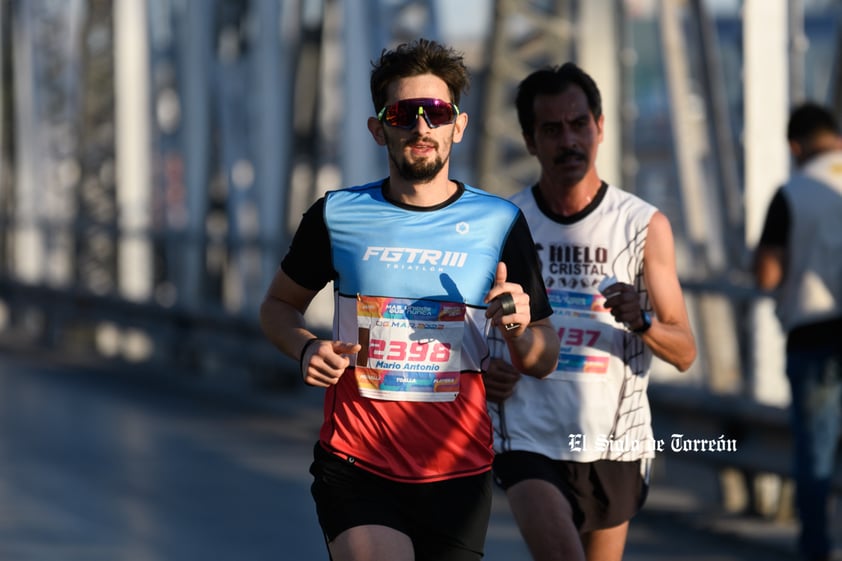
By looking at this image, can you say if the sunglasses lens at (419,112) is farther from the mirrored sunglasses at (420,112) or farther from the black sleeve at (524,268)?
the black sleeve at (524,268)

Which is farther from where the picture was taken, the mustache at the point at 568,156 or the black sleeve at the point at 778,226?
the black sleeve at the point at 778,226

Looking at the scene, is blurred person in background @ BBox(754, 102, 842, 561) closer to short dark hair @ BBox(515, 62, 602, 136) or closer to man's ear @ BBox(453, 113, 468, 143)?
short dark hair @ BBox(515, 62, 602, 136)

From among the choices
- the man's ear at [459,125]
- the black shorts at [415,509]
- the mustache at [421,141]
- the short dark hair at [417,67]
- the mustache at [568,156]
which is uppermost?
the short dark hair at [417,67]

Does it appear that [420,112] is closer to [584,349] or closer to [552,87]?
[552,87]

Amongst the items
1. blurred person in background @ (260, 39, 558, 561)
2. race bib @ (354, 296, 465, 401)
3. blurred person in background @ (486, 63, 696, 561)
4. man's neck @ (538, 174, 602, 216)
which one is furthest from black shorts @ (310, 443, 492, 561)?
man's neck @ (538, 174, 602, 216)

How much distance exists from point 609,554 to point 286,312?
4.27 feet

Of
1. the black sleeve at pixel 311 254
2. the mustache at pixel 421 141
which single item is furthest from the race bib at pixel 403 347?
the mustache at pixel 421 141

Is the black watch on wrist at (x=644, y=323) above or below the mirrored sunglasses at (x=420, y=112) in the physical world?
below

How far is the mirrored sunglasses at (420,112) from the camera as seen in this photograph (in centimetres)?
461

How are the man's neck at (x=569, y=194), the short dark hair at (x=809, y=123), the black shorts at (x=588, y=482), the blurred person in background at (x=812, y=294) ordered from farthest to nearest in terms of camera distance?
1. the short dark hair at (x=809, y=123)
2. the blurred person in background at (x=812, y=294)
3. the man's neck at (x=569, y=194)
4. the black shorts at (x=588, y=482)

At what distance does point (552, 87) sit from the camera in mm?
5582

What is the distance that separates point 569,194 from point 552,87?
303 mm

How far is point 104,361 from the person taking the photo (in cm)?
1822

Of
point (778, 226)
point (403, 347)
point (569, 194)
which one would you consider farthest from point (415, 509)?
point (778, 226)
